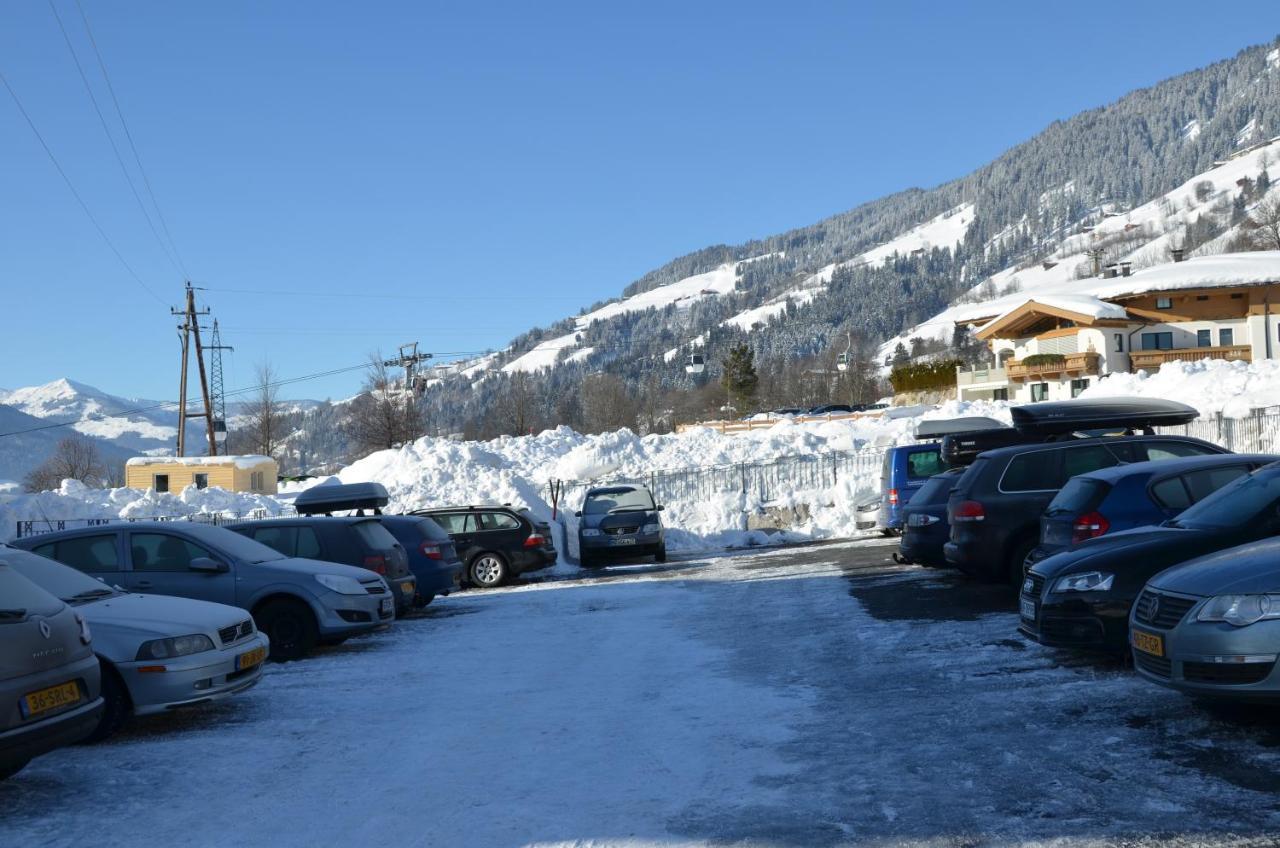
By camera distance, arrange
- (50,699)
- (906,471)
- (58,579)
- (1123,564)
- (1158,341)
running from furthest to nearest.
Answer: (1158,341) < (906,471) < (58,579) < (1123,564) < (50,699)

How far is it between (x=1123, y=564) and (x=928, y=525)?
24.3ft

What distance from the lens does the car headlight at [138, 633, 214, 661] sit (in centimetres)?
844

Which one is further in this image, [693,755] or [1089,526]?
[1089,526]

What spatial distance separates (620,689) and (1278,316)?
205ft

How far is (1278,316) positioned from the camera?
61.9 metres

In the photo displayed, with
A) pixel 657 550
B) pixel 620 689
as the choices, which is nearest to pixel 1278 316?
pixel 657 550

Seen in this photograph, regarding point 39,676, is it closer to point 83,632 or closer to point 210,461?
point 83,632

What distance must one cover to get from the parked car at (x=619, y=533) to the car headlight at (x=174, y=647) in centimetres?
1558

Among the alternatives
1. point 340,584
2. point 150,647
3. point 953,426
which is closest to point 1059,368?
point 953,426

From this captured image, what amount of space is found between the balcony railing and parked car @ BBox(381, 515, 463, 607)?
52788 millimetres

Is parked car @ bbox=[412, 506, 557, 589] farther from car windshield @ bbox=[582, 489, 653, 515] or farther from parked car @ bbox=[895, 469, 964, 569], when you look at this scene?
parked car @ bbox=[895, 469, 964, 569]

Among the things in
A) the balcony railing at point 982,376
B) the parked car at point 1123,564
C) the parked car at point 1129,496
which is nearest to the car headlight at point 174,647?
the parked car at point 1123,564

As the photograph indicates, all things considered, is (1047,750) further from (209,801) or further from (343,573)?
(343,573)

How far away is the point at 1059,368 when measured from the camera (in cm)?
6272
